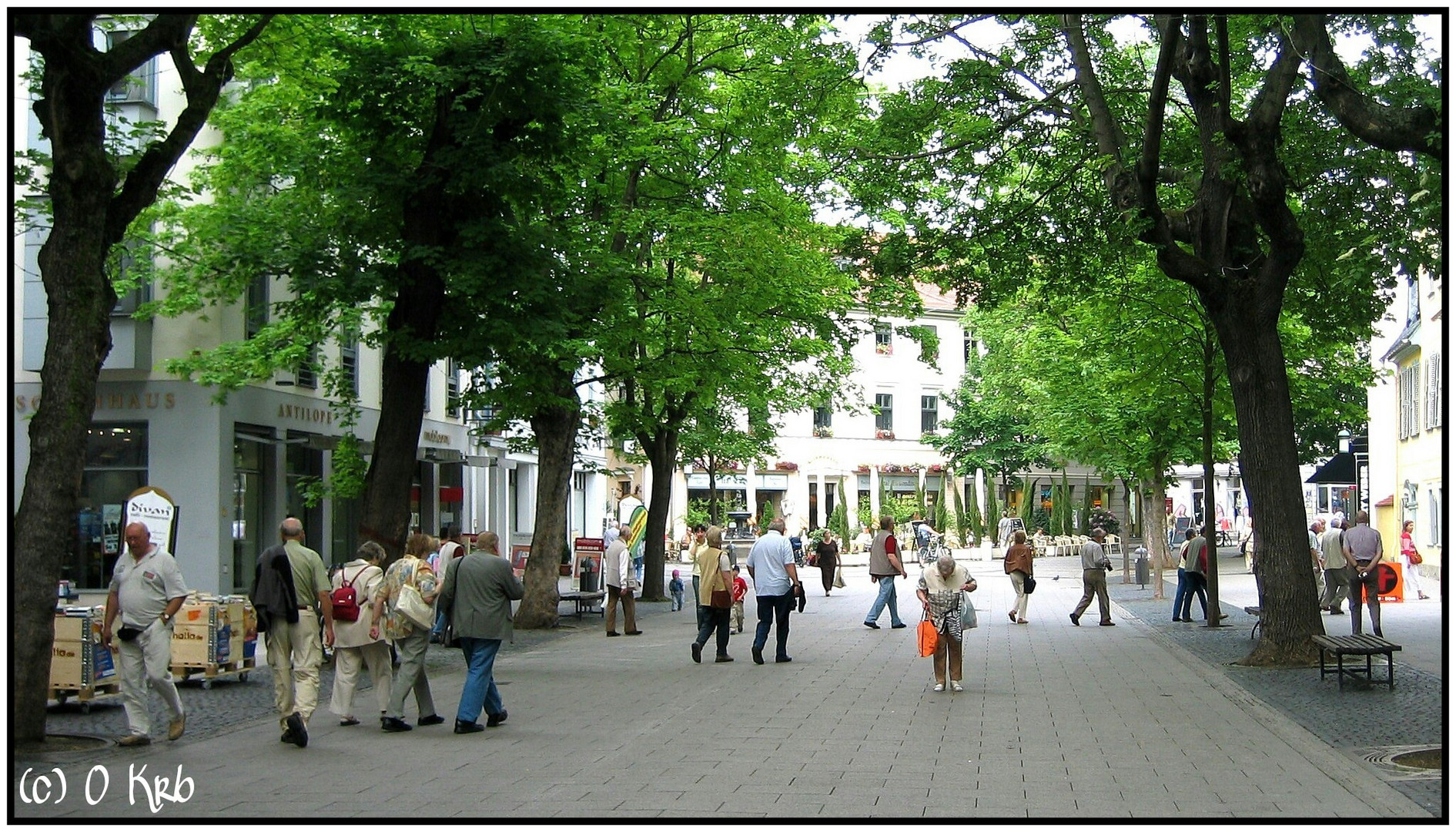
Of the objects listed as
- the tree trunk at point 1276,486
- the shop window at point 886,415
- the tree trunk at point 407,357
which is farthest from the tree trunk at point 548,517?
the shop window at point 886,415

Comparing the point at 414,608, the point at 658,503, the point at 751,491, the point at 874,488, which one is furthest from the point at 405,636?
the point at 874,488

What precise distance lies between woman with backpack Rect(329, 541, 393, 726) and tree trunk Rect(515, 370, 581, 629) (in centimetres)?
1156

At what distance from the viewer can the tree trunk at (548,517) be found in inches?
950

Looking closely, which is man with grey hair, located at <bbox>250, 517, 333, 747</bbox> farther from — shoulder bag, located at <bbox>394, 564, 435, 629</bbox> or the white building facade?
the white building facade

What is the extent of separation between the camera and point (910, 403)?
7319 cm

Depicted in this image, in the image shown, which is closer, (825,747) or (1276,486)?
(825,747)

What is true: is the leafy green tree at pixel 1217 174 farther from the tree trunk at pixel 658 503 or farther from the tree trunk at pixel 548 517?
the tree trunk at pixel 658 503

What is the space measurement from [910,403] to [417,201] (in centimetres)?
5747

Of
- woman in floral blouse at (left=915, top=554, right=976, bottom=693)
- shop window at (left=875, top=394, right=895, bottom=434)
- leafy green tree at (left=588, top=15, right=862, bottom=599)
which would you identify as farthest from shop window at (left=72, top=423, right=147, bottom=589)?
shop window at (left=875, top=394, right=895, bottom=434)

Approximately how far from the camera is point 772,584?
59.7 ft

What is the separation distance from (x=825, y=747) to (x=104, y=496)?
17.9 metres

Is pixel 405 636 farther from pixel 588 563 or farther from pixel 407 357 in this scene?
pixel 588 563

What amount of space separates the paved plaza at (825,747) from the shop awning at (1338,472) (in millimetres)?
27069

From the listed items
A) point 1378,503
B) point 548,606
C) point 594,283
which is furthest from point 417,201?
point 1378,503
